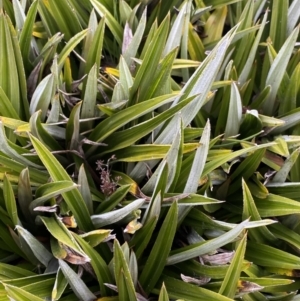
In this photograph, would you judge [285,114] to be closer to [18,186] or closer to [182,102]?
[182,102]

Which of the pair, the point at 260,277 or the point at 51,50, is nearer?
the point at 260,277

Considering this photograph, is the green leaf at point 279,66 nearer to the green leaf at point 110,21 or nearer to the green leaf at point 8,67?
the green leaf at point 110,21

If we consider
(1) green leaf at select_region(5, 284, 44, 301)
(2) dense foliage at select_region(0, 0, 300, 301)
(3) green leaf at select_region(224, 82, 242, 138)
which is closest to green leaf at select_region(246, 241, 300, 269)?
(2) dense foliage at select_region(0, 0, 300, 301)

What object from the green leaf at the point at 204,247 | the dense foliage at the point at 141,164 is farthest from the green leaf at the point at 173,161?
the green leaf at the point at 204,247

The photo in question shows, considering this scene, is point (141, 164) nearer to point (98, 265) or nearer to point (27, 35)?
point (98, 265)

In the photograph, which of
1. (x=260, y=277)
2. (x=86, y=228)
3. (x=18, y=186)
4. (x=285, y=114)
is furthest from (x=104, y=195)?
(x=285, y=114)

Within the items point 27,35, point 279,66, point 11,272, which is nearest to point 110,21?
point 27,35

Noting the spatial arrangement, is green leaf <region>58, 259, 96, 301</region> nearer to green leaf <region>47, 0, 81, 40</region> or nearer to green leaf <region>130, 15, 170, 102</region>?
green leaf <region>130, 15, 170, 102</region>
